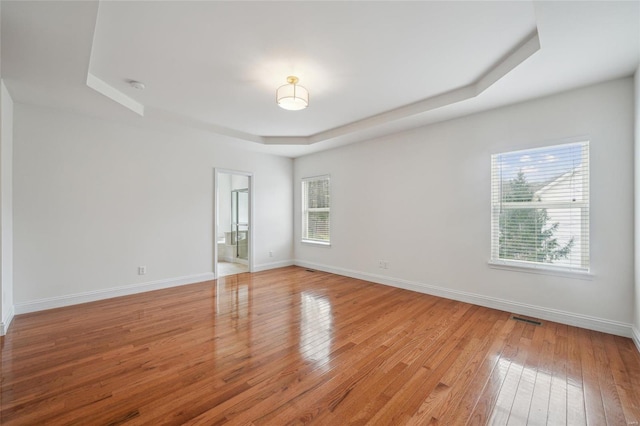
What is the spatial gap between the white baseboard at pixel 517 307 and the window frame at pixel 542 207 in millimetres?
435

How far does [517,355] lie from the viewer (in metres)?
2.36

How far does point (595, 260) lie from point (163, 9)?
4554 millimetres

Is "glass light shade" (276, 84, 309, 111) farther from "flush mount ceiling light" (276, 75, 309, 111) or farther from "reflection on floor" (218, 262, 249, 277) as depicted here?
"reflection on floor" (218, 262, 249, 277)

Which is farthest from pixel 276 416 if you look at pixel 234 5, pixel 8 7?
pixel 8 7

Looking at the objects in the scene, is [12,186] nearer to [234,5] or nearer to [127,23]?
[127,23]

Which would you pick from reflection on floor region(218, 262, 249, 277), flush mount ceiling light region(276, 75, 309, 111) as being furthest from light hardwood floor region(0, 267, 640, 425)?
flush mount ceiling light region(276, 75, 309, 111)

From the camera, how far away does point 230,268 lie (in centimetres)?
611

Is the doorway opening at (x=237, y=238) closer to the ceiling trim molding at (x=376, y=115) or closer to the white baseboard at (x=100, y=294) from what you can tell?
the white baseboard at (x=100, y=294)

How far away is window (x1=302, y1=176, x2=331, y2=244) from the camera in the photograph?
579 cm

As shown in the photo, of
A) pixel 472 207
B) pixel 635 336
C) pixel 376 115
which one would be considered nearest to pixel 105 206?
pixel 376 115

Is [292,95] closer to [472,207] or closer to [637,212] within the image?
[472,207]

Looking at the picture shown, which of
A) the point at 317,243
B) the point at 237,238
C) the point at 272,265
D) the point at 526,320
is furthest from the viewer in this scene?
the point at 237,238

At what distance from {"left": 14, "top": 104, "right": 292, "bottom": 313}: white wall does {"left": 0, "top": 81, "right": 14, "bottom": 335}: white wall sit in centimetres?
15

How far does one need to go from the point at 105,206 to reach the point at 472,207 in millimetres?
5211
